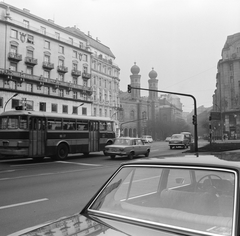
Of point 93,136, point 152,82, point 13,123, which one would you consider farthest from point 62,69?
point 152,82

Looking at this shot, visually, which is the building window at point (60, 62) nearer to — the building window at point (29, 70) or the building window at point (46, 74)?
the building window at point (46, 74)

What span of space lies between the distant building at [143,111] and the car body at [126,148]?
258 ft

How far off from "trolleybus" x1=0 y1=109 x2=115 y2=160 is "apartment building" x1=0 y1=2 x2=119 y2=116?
23326 millimetres

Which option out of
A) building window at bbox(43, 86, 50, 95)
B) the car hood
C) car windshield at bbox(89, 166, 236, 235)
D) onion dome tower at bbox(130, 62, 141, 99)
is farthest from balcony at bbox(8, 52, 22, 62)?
onion dome tower at bbox(130, 62, 141, 99)

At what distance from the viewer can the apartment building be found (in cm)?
4291

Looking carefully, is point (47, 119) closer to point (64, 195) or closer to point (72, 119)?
point (72, 119)

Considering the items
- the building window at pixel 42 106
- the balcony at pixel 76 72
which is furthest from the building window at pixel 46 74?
the balcony at pixel 76 72

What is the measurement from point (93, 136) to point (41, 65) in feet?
106

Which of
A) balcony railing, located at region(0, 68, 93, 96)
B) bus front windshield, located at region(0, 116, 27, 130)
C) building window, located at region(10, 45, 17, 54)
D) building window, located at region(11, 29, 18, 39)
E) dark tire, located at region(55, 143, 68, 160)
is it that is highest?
building window, located at region(11, 29, 18, 39)

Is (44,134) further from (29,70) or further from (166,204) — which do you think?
(29,70)

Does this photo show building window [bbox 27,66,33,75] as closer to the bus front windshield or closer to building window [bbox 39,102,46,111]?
building window [bbox 39,102,46,111]

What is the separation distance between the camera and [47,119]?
17531 mm

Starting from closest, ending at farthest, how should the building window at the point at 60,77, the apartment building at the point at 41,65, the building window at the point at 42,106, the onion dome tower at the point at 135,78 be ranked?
the apartment building at the point at 41,65
the building window at the point at 42,106
the building window at the point at 60,77
the onion dome tower at the point at 135,78

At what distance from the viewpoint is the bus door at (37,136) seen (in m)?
16.5
